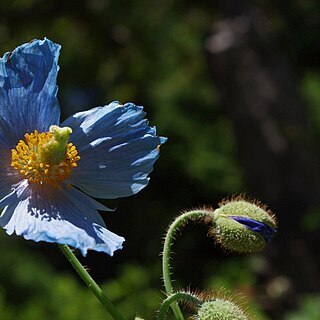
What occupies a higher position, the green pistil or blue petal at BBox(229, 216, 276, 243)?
the green pistil

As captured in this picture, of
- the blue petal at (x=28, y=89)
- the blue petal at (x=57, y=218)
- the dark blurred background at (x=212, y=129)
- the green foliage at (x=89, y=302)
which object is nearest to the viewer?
the blue petal at (x=57, y=218)

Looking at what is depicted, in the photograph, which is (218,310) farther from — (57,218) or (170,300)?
(57,218)

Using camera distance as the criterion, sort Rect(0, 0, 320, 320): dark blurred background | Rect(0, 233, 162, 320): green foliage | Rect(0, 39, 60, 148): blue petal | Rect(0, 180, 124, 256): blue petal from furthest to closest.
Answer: Rect(0, 0, 320, 320): dark blurred background < Rect(0, 233, 162, 320): green foliage < Rect(0, 39, 60, 148): blue petal < Rect(0, 180, 124, 256): blue petal

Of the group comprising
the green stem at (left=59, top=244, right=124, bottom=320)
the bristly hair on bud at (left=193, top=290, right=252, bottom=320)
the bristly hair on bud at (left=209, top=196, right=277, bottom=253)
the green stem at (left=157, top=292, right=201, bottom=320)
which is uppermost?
the green stem at (left=59, top=244, right=124, bottom=320)

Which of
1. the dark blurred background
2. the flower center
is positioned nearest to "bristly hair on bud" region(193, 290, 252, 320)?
the flower center

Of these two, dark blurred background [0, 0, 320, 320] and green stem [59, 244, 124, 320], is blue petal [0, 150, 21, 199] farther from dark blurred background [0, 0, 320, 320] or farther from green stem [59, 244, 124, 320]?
dark blurred background [0, 0, 320, 320]

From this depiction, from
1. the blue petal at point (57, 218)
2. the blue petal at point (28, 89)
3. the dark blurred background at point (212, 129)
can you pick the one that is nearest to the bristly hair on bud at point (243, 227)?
the blue petal at point (57, 218)

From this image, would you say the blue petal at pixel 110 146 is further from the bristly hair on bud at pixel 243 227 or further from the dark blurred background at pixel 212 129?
the dark blurred background at pixel 212 129
